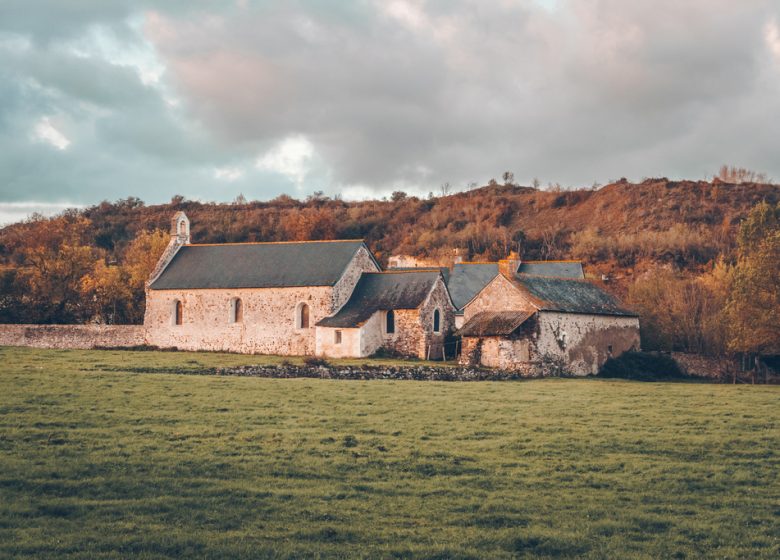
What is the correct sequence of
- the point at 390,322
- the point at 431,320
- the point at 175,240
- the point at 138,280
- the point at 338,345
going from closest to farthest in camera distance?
1. the point at 338,345
2. the point at 431,320
3. the point at 390,322
4. the point at 175,240
5. the point at 138,280

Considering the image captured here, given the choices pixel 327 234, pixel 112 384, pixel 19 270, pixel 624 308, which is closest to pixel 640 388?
pixel 624 308

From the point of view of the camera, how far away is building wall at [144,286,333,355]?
51625mm

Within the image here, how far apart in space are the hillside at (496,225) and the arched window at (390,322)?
90.5 ft

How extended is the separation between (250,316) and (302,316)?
340cm

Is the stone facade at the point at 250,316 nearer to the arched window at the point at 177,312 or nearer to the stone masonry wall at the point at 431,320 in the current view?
the arched window at the point at 177,312

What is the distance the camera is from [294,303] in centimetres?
5225

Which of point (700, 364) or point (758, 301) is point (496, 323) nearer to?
point (700, 364)

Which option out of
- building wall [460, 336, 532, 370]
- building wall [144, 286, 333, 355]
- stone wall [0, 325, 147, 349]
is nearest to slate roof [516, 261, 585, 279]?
building wall [144, 286, 333, 355]

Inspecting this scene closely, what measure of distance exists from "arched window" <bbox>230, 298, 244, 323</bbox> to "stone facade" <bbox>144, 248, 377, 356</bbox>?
7.0 inches

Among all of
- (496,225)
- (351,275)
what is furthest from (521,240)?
(351,275)

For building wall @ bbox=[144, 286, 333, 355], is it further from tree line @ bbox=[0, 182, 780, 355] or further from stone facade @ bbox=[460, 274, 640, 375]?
stone facade @ bbox=[460, 274, 640, 375]

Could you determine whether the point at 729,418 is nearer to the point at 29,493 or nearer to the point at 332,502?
the point at 332,502

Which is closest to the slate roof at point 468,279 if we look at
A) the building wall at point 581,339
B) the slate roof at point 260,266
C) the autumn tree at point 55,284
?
the slate roof at point 260,266

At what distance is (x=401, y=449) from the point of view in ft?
63.1
